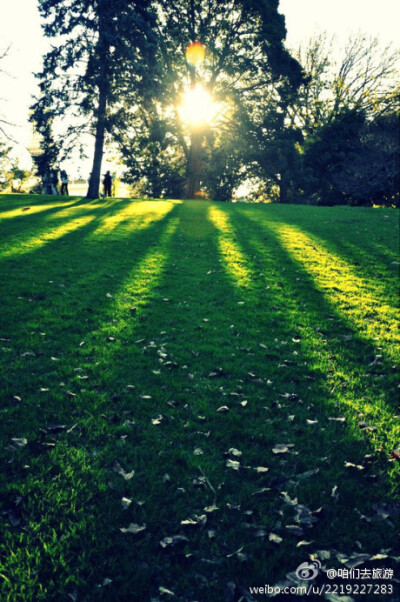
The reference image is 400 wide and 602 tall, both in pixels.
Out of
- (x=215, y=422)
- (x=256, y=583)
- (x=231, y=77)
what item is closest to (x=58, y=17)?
(x=231, y=77)

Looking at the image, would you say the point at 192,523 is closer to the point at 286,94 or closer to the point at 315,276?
the point at 315,276

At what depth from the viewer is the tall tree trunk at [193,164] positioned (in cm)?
3500

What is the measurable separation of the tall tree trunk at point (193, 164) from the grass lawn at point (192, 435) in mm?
27791

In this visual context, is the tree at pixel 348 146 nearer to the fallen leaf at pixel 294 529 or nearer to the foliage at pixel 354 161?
the foliage at pixel 354 161

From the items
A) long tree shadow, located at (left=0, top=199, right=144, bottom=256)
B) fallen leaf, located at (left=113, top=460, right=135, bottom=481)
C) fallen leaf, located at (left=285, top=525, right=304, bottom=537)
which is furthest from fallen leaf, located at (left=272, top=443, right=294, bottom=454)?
long tree shadow, located at (left=0, top=199, right=144, bottom=256)

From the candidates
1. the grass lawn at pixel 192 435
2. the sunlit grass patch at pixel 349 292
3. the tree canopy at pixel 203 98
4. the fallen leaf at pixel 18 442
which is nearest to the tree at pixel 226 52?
the tree canopy at pixel 203 98

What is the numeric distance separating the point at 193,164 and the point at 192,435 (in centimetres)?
3421

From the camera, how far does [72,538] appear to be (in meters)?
2.90

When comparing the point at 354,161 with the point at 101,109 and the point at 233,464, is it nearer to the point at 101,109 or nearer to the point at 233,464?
the point at 101,109

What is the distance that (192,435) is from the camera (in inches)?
163

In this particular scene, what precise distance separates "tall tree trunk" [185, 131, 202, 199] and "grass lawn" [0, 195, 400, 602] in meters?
27.8

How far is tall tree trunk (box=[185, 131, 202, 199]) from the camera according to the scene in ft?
115

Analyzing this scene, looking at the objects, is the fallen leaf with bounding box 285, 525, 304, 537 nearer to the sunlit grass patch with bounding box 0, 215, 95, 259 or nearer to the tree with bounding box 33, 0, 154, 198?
the sunlit grass patch with bounding box 0, 215, 95, 259

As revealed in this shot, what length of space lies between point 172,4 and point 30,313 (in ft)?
113
